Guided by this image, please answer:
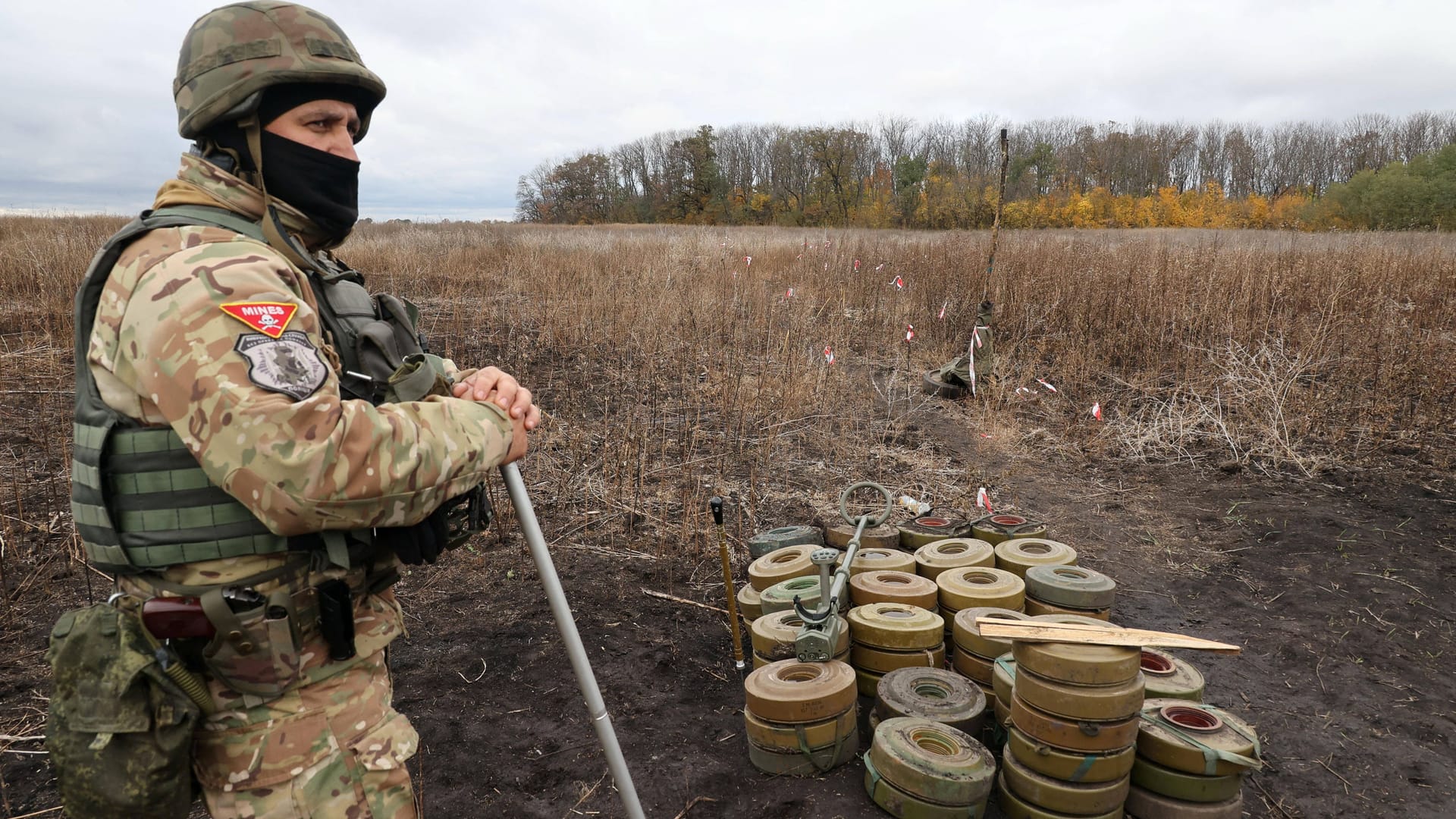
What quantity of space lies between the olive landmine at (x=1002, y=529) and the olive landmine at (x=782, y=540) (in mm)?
920

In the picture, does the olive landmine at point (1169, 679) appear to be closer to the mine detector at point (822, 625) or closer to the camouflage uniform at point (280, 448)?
the mine detector at point (822, 625)

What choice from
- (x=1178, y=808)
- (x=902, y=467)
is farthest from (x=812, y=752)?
(x=902, y=467)

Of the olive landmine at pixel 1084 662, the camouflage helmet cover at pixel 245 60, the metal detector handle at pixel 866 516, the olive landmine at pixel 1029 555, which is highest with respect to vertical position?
the camouflage helmet cover at pixel 245 60

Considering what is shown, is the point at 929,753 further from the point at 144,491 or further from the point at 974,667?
the point at 144,491

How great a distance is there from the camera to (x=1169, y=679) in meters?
2.80

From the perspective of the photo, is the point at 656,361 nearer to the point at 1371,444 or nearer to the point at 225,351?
the point at 1371,444

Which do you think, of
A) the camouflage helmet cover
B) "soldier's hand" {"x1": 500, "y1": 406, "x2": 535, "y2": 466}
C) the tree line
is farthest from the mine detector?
the tree line

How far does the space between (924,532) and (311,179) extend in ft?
11.7

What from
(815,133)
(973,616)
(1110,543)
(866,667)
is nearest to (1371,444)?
(1110,543)

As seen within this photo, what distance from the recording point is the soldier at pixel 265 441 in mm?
1256

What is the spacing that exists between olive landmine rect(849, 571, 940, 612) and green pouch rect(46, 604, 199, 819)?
2.57 m

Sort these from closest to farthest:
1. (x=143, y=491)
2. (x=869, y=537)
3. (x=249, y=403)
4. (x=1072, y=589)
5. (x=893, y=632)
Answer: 1. (x=249, y=403)
2. (x=143, y=491)
3. (x=893, y=632)
4. (x=1072, y=589)
5. (x=869, y=537)

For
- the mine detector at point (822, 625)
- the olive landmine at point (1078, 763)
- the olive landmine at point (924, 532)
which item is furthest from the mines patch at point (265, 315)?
the olive landmine at point (924, 532)

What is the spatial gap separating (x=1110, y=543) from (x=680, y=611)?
9.75ft
